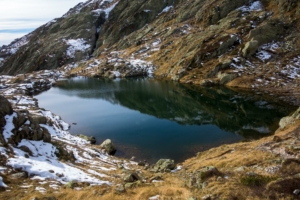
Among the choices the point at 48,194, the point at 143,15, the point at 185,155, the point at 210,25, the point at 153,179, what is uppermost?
the point at 143,15

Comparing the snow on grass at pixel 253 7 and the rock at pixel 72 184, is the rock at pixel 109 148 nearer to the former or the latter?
the rock at pixel 72 184

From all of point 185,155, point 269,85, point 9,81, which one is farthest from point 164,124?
point 9,81

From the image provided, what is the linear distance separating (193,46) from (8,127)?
90.3 m

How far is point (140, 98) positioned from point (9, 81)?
8640 cm

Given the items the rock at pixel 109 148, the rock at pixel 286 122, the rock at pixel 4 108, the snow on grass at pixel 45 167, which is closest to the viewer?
the snow on grass at pixel 45 167

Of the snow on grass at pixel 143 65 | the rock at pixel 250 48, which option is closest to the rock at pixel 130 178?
the rock at pixel 250 48

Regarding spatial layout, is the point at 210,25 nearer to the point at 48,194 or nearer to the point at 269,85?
the point at 269,85

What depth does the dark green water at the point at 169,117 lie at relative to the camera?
127 ft

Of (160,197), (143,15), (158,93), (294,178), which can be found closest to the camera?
(294,178)

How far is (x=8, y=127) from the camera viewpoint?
88.4 ft

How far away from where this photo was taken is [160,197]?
14.5 meters

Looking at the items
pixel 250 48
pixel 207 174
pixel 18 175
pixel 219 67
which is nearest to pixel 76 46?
pixel 219 67

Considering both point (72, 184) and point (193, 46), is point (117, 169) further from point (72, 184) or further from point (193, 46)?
point (193, 46)

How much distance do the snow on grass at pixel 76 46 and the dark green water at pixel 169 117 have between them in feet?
344
